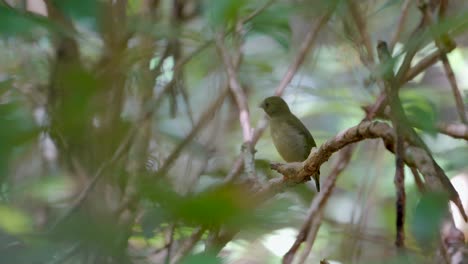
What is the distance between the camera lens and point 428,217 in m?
0.72

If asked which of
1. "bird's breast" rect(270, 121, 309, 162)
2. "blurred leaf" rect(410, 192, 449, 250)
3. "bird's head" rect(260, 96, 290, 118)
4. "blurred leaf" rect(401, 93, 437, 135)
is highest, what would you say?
"bird's head" rect(260, 96, 290, 118)

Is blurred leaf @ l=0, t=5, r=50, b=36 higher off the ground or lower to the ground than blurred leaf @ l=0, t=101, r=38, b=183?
higher

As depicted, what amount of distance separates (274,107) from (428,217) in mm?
3118

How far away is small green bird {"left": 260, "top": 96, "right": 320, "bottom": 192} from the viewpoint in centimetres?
368

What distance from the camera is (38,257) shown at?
2.73 ft

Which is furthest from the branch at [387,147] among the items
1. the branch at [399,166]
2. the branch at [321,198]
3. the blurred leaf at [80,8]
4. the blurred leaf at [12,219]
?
the blurred leaf at [12,219]

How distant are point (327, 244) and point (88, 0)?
283 centimetres

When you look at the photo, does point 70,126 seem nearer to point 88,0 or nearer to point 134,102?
point 88,0

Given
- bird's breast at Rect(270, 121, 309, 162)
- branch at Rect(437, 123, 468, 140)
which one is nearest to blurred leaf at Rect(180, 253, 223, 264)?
branch at Rect(437, 123, 468, 140)

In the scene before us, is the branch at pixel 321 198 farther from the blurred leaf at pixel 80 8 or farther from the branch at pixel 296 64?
the blurred leaf at pixel 80 8

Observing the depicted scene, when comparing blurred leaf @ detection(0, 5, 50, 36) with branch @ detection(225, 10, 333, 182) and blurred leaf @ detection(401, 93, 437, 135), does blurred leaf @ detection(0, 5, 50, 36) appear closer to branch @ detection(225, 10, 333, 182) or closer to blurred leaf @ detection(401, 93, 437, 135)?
blurred leaf @ detection(401, 93, 437, 135)

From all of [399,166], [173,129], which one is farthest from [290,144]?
[399,166]

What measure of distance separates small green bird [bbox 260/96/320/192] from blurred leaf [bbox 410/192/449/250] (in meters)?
2.84

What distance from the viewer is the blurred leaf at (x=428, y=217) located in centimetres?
72
